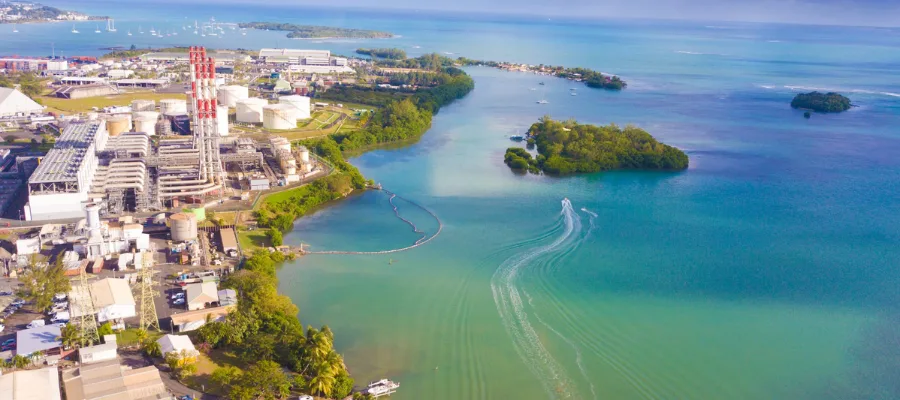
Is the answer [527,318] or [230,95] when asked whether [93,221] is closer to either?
[527,318]

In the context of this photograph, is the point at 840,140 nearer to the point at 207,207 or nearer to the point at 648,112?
the point at 648,112

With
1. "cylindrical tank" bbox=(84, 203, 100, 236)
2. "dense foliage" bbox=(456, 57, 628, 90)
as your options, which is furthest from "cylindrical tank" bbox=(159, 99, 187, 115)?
"dense foliage" bbox=(456, 57, 628, 90)

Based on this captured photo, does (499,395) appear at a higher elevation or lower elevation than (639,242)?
lower

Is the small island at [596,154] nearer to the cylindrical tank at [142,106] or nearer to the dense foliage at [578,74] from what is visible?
the cylindrical tank at [142,106]

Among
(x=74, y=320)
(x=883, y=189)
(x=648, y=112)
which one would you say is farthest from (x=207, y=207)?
(x=648, y=112)

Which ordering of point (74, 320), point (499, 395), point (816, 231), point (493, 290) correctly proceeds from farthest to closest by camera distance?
point (816, 231), point (493, 290), point (74, 320), point (499, 395)

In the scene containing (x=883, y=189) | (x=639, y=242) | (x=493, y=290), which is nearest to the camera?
(x=493, y=290)
